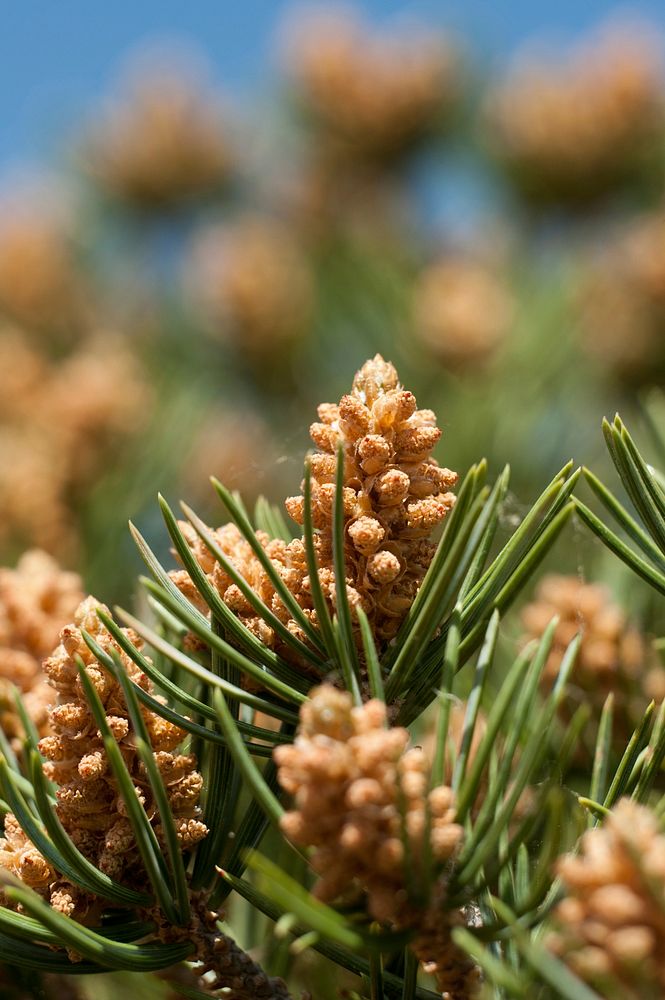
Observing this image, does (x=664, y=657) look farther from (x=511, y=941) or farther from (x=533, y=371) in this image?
(x=533, y=371)

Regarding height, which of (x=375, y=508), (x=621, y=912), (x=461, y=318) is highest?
(x=461, y=318)

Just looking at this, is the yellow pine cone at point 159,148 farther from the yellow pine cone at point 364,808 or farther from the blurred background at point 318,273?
the yellow pine cone at point 364,808

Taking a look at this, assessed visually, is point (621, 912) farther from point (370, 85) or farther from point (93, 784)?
point (370, 85)

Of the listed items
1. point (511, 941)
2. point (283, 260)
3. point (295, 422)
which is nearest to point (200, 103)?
point (283, 260)

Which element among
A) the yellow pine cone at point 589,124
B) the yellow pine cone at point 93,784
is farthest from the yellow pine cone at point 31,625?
the yellow pine cone at point 589,124

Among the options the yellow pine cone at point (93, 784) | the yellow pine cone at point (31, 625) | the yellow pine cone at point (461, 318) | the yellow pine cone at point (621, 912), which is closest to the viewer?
the yellow pine cone at point (621, 912)

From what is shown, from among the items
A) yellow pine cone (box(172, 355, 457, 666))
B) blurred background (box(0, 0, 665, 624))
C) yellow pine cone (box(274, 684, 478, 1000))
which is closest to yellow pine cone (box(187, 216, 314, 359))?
blurred background (box(0, 0, 665, 624))

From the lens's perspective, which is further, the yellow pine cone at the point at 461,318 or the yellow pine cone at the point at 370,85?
the yellow pine cone at the point at 370,85

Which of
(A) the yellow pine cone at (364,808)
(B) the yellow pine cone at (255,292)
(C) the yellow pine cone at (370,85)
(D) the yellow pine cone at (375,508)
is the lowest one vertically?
(A) the yellow pine cone at (364,808)

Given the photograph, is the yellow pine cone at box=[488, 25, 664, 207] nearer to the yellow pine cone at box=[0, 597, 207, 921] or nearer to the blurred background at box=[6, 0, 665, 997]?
the blurred background at box=[6, 0, 665, 997]

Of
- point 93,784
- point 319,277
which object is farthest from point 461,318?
point 93,784

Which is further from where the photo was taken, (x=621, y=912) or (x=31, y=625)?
(x=31, y=625)
